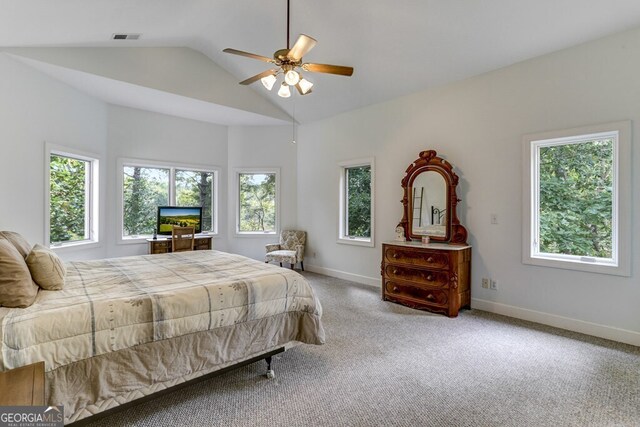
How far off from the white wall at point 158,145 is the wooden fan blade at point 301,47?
4.08 m

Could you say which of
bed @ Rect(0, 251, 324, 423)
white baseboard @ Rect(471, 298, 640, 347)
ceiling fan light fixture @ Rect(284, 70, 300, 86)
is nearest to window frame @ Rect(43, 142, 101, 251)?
bed @ Rect(0, 251, 324, 423)

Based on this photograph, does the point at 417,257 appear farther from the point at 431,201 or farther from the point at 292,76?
the point at 292,76

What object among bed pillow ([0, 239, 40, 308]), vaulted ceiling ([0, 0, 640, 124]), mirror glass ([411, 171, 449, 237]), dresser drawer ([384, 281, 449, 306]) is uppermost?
vaulted ceiling ([0, 0, 640, 124])

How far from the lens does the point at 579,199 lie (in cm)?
339

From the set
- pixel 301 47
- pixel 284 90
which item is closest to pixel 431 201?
pixel 284 90

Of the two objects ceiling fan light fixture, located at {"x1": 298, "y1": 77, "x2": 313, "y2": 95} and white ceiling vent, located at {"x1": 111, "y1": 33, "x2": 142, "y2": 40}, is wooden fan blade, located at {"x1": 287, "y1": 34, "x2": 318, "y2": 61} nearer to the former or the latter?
ceiling fan light fixture, located at {"x1": 298, "y1": 77, "x2": 313, "y2": 95}

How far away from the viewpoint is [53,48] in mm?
3844

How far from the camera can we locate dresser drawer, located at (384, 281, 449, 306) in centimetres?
382

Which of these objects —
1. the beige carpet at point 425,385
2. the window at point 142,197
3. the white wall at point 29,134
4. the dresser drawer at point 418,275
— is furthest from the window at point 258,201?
the beige carpet at point 425,385

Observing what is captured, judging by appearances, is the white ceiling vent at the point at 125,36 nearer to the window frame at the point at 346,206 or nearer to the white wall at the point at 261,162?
the white wall at the point at 261,162

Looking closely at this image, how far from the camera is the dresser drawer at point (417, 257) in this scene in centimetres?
383

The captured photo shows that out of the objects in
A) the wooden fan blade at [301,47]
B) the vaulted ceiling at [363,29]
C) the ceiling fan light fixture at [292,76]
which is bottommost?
the ceiling fan light fixture at [292,76]

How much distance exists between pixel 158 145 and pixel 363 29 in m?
4.15

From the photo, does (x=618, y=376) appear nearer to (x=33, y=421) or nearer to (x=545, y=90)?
(x=545, y=90)
